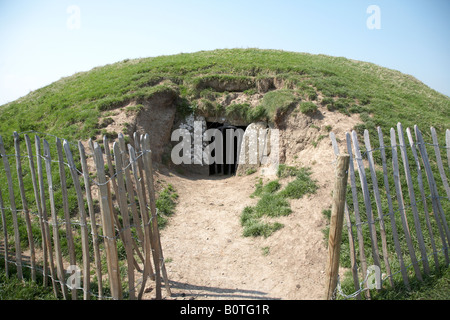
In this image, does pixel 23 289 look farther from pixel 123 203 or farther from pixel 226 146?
pixel 226 146

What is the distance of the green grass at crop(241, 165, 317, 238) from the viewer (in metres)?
8.62

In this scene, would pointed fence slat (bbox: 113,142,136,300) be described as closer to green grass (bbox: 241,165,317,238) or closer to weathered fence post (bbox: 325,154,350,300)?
weathered fence post (bbox: 325,154,350,300)

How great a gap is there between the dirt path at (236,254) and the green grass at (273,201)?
0.22 m

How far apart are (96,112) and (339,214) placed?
10.9m

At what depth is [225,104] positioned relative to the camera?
14.2 m

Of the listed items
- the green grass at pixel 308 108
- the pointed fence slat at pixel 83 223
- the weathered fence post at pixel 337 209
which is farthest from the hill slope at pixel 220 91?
the weathered fence post at pixel 337 209

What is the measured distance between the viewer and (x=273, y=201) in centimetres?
959

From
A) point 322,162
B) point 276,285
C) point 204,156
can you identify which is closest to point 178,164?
point 204,156

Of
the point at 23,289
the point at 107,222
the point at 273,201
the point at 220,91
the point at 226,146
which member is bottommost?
the point at 23,289

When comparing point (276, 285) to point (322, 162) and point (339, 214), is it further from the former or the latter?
point (322, 162)

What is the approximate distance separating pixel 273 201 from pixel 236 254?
95.2 inches

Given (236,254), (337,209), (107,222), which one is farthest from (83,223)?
(236,254)

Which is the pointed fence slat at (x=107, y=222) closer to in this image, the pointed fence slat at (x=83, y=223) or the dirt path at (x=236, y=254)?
the pointed fence slat at (x=83, y=223)

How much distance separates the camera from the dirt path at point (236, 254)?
6.42 meters
